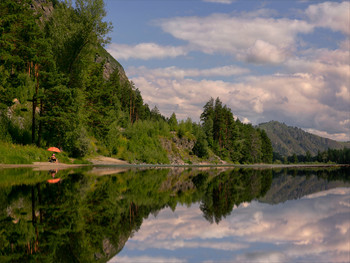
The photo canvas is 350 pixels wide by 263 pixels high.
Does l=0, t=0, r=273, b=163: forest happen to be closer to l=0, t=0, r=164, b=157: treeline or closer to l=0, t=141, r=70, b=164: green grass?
l=0, t=0, r=164, b=157: treeline

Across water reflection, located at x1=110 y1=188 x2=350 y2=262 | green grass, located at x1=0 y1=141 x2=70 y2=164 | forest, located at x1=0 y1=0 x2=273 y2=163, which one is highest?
forest, located at x1=0 y1=0 x2=273 y2=163

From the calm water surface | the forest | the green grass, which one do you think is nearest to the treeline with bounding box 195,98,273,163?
the forest

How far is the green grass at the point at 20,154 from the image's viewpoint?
28417 mm

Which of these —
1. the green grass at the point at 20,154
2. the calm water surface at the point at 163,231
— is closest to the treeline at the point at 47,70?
the green grass at the point at 20,154

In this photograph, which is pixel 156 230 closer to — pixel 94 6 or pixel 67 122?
pixel 67 122

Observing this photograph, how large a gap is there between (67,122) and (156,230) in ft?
104

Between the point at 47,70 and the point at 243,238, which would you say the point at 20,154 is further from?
the point at 243,238

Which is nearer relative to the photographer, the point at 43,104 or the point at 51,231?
the point at 51,231

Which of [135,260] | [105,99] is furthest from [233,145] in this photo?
[135,260]

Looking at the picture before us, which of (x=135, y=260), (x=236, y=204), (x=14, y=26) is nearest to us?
(x=135, y=260)

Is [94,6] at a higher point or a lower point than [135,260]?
higher

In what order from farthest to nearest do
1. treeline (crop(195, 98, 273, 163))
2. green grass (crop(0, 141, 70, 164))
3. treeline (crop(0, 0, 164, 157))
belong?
treeline (crop(195, 98, 273, 163)), treeline (crop(0, 0, 164, 157)), green grass (crop(0, 141, 70, 164))

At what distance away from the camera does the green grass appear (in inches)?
1119

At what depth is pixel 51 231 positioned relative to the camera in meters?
6.57
